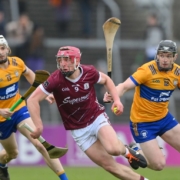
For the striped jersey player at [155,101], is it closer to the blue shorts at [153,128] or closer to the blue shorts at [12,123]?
the blue shorts at [153,128]

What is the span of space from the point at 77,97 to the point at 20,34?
27.7 ft

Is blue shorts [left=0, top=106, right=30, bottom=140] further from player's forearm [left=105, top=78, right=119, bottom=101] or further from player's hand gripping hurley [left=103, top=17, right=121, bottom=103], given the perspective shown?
player's forearm [left=105, top=78, right=119, bottom=101]

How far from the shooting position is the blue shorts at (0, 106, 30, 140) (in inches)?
432

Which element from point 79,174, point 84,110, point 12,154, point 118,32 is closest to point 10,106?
point 12,154

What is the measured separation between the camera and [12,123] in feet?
36.3

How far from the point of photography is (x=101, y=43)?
19.2 metres

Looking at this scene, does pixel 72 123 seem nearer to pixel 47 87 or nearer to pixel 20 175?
pixel 47 87

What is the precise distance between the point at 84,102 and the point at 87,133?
430 millimetres

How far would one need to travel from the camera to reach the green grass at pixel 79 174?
12969mm

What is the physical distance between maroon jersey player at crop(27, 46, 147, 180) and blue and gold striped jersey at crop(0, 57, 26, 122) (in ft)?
4.23

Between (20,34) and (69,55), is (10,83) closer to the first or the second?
(69,55)

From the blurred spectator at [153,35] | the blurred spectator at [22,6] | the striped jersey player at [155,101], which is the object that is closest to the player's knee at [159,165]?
the striped jersey player at [155,101]

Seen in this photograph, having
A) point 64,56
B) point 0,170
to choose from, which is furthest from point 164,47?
point 0,170

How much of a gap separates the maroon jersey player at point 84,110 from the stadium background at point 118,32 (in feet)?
26.9
